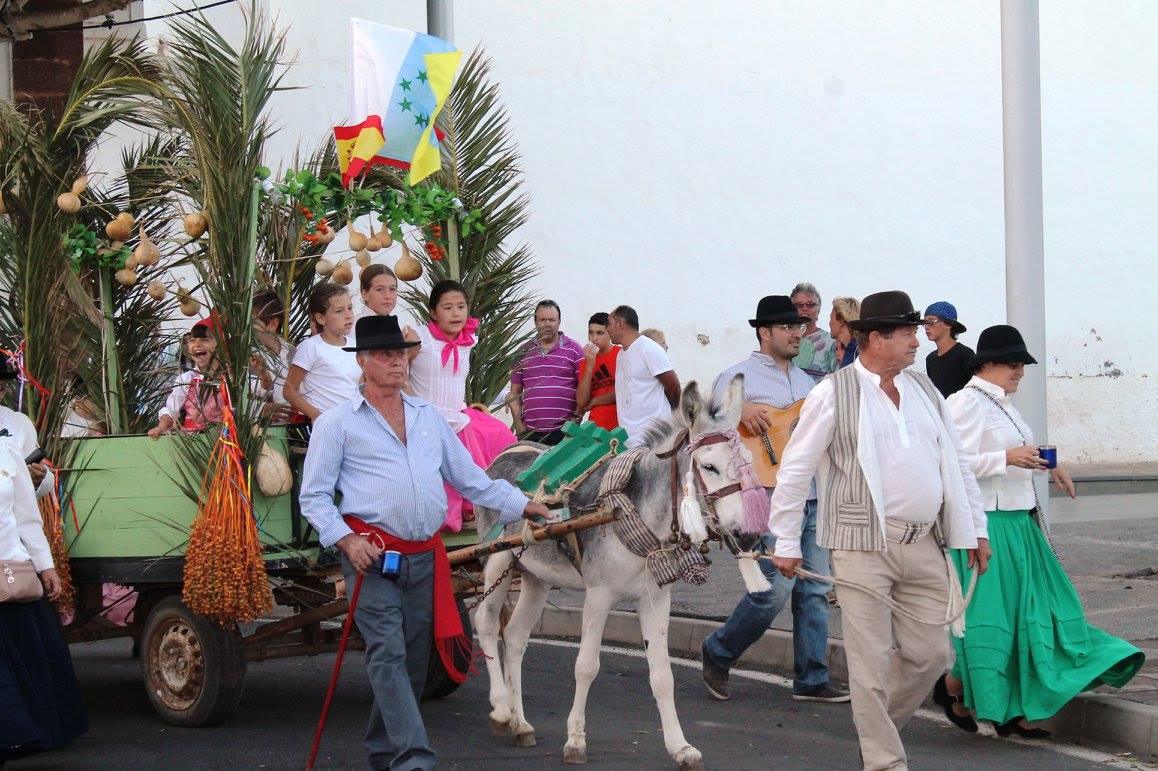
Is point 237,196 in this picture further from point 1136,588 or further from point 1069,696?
point 1136,588

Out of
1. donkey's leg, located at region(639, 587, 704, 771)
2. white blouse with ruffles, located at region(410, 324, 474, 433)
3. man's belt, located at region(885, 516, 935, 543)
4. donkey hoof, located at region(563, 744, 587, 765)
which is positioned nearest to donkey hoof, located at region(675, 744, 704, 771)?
donkey's leg, located at region(639, 587, 704, 771)

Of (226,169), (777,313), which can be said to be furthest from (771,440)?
(226,169)

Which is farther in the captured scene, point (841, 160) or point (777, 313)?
point (841, 160)

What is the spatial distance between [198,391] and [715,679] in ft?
10.3

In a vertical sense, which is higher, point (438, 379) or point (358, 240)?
point (358, 240)

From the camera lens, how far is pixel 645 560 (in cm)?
685

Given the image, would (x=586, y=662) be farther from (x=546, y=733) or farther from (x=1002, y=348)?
(x=1002, y=348)

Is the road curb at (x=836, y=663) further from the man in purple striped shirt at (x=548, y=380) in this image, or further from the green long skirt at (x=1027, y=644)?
the man in purple striped shirt at (x=548, y=380)

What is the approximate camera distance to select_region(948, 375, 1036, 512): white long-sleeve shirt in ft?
23.7

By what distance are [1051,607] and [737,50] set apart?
13.1 meters

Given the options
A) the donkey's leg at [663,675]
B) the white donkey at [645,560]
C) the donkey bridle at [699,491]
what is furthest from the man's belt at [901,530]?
the donkey's leg at [663,675]

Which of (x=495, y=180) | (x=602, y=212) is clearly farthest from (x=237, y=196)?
(x=602, y=212)

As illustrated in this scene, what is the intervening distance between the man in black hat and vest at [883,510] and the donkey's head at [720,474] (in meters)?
0.35

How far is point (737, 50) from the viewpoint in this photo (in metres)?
19.2
